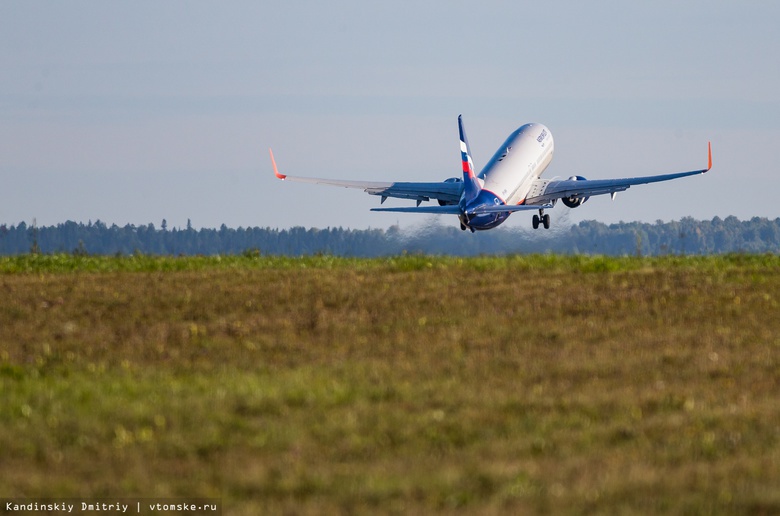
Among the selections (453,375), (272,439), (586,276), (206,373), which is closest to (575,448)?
(272,439)

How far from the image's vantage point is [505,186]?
68.4m

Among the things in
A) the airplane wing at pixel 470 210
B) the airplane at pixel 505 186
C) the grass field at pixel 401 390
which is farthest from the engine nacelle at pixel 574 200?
the grass field at pixel 401 390

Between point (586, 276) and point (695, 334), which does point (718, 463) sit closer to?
point (695, 334)

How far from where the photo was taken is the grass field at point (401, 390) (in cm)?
1299

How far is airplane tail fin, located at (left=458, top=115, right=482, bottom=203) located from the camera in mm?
64812

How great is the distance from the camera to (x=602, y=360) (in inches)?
792

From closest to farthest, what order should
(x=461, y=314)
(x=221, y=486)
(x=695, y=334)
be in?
(x=221, y=486) < (x=695, y=334) < (x=461, y=314)

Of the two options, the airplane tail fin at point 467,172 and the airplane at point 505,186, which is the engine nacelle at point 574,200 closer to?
the airplane at point 505,186

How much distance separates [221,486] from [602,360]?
343 inches

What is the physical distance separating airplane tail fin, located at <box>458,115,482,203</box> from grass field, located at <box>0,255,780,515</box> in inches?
1330

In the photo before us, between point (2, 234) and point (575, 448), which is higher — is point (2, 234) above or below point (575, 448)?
above

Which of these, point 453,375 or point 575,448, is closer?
point 575,448

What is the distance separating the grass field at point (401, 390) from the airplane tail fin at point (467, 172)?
3379 centimetres

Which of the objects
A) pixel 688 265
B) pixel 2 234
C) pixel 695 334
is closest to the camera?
pixel 695 334
